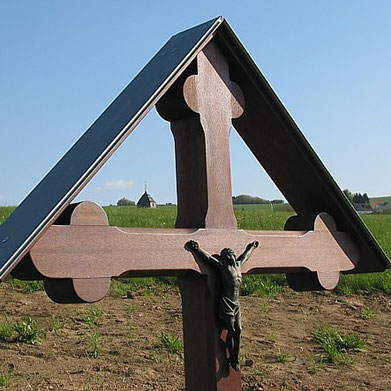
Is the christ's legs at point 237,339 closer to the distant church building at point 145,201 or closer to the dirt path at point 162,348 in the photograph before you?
the dirt path at point 162,348

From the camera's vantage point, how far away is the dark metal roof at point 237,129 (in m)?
2.32

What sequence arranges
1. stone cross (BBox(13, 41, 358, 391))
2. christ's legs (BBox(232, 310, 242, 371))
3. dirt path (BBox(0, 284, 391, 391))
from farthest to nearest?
dirt path (BBox(0, 284, 391, 391)) → christ's legs (BBox(232, 310, 242, 371)) → stone cross (BBox(13, 41, 358, 391))

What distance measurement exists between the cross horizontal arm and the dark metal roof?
107mm

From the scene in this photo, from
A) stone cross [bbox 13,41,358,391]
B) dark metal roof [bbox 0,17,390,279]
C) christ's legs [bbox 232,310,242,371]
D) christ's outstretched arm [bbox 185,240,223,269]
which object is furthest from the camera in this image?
christ's legs [bbox 232,310,242,371]

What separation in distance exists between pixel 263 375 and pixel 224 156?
2.73 meters

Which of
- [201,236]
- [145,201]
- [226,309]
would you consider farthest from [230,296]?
[145,201]

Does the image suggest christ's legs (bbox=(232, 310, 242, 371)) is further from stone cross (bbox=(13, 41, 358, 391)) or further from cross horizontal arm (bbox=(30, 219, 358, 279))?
cross horizontal arm (bbox=(30, 219, 358, 279))

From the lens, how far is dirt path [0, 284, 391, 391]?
16.6 ft

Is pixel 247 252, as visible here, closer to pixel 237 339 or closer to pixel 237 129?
pixel 237 339

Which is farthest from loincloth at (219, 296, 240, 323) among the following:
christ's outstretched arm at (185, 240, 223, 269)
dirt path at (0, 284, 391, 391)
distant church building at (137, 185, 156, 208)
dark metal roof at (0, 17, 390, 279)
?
distant church building at (137, 185, 156, 208)

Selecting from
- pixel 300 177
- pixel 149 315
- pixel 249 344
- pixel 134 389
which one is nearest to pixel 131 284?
pixel 149 315

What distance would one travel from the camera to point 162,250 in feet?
8.85

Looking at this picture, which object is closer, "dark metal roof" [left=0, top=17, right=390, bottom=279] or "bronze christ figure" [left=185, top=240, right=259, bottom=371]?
"dark metal roof" [left=0, top=17, right=390, bottom=279]

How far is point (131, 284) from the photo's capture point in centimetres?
739
